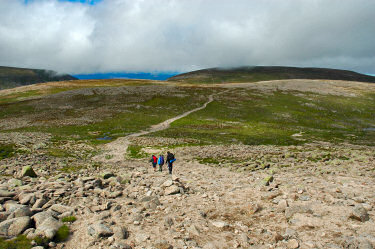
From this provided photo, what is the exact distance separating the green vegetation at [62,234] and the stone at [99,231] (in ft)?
2.70

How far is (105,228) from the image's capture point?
9.02m

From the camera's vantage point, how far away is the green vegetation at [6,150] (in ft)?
75.5

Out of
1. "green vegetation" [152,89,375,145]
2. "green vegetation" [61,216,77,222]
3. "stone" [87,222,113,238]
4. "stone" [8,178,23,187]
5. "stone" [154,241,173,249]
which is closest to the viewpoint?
"stone" [154,241,173,249]

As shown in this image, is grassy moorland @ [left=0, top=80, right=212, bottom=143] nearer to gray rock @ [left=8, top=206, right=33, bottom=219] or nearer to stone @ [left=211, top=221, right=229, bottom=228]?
gray rock @ [left=8, top=206, right=33, bottom=219]

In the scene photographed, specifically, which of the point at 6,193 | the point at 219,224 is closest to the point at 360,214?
the point at 219,224

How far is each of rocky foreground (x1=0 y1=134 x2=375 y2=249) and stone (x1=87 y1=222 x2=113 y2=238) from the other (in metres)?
0.04

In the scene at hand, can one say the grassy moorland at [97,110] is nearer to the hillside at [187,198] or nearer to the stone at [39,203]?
the hillside at [187,198]

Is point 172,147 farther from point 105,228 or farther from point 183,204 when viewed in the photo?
point 105,228

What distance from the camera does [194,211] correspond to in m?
11.2

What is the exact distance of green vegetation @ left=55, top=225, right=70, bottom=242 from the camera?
8414mm

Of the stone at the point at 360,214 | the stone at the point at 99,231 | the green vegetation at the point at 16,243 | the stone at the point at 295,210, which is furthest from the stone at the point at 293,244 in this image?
the green vegetation at the point at 16,243

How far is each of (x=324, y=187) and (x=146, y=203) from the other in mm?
11238

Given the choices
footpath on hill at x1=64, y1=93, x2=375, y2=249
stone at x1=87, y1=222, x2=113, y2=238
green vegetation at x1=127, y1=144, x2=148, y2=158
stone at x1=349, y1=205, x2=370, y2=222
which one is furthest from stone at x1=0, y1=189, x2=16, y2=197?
green vegetation at x1=127, y1=144, x2=148, y2=158

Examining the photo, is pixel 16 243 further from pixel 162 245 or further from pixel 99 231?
pixel 162 245
